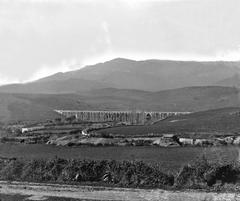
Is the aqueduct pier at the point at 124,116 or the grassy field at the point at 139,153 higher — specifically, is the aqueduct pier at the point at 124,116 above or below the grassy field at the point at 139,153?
above

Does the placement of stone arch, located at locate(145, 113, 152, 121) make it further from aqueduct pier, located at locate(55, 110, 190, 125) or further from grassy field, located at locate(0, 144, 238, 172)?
grassy field, located at locate(0, 144, 238, 172)

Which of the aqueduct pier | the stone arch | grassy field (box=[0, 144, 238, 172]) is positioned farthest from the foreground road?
the stone arch

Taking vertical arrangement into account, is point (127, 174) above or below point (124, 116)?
below

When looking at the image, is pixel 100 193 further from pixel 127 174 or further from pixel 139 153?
pixel 139 153

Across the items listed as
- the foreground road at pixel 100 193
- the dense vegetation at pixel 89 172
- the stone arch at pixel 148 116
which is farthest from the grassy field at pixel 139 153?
the stone arch at pixel 148 116

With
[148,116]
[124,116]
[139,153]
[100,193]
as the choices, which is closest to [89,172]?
[100,193]

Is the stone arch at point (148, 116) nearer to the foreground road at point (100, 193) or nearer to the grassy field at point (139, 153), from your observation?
the grassy field at point (139, 153)
